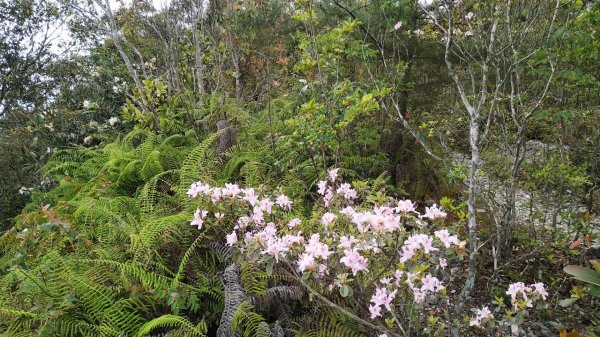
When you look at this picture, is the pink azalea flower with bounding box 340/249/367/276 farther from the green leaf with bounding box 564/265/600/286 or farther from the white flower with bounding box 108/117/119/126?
the white flower with bounding box 108/117/119/126

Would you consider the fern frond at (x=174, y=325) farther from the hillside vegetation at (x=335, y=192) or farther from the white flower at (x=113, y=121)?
the white flower at (x=113, y=121)

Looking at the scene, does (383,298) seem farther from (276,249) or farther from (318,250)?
(276,249)

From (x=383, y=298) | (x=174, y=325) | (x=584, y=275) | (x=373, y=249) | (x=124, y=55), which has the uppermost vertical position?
(x=124, y=55)

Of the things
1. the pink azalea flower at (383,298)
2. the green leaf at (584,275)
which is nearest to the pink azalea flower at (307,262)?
the pink azalea flower at (383,298)

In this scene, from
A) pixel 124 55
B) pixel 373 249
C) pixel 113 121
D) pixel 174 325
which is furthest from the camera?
pixel 113 121

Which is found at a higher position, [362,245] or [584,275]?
[362,245]

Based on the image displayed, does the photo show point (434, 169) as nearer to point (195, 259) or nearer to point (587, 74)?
point (587, 74)

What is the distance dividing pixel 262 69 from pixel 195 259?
410 centimetres

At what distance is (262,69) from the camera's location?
6.03 metres

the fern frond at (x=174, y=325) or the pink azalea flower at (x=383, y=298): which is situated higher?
the pink azalea flower at (x=383, y=298)

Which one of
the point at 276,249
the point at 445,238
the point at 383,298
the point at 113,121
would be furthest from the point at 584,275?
the point at 113,121

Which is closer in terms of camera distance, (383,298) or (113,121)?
(383,298)

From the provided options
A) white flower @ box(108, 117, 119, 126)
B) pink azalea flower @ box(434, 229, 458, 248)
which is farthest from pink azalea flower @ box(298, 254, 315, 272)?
white flower @ box(108, 117, 119, 126)

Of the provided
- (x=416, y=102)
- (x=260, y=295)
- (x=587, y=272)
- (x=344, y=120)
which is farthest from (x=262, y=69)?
(x=587, y=272)
